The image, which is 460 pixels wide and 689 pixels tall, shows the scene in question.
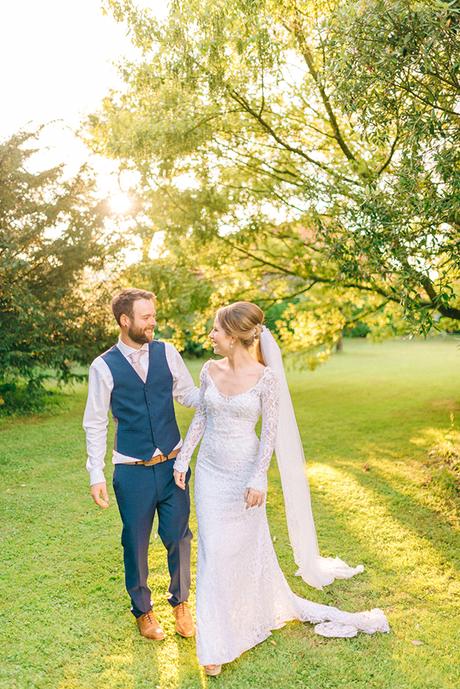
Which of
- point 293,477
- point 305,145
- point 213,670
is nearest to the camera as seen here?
point 213,670

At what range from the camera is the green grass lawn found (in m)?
3.65

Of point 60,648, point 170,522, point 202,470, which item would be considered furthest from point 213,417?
point 60,648

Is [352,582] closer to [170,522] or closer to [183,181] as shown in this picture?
[170,522]

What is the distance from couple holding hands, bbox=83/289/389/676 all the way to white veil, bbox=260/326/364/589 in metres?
0.03

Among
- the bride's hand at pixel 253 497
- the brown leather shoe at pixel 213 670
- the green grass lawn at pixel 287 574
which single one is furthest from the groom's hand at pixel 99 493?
the brown leather shoe at pixel 213 670

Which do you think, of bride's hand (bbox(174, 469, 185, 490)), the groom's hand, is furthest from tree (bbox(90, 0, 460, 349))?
the groom's hand

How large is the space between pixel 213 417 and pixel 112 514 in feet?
11.2

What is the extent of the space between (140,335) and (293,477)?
151 cm

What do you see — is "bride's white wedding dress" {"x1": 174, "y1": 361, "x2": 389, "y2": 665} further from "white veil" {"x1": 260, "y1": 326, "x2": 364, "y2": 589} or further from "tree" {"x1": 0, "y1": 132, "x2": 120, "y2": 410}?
"tree" {"x1": 0, "y1": 132, "x2": 120, "y2": 410}

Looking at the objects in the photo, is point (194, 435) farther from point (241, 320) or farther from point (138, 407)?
point (241, 320)

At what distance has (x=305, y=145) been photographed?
9602 millimetres

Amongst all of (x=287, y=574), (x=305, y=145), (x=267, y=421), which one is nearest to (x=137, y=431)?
(x=267, y=421)

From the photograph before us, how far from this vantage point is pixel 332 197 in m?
5.99

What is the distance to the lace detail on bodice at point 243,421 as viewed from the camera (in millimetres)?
3689
